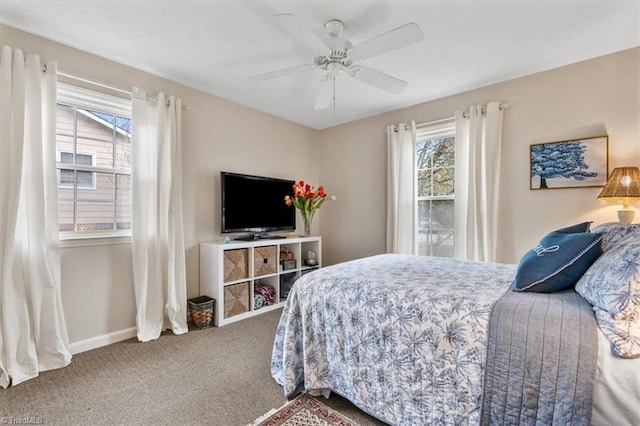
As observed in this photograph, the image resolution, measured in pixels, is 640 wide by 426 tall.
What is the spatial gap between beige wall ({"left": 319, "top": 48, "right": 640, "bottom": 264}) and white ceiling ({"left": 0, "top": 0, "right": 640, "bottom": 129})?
139 millimetres

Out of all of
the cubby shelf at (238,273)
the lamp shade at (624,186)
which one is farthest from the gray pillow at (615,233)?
the cubby shelf at (238,273)

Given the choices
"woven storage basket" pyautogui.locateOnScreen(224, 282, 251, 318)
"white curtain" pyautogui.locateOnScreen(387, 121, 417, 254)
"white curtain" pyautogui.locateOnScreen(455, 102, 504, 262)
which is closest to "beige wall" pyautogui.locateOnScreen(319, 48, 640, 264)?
"white curtain" pyautogui.locateOnScreen(455, 102, 504, 262)

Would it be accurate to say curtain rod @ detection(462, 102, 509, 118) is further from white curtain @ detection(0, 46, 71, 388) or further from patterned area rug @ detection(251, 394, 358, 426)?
white curtain @ detection(0, 46, 71, 388)

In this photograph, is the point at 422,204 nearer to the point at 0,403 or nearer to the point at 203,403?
the point at 203,403

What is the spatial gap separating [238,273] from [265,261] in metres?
0.36

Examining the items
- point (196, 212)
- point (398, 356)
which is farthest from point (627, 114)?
point (196, 212)

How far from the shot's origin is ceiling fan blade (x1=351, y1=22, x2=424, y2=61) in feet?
5.45

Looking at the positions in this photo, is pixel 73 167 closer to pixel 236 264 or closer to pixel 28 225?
pixel 28 225

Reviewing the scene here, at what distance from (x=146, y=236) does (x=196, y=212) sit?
631 millimetres

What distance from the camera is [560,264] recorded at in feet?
4.64

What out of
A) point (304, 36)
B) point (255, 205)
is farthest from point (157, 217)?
point (304, 36)

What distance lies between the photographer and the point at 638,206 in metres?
2.34

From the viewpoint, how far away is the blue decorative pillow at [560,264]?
1382mm
